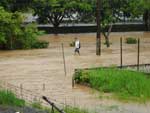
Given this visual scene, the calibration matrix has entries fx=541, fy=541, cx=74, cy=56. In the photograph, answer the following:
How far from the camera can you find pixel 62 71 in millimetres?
29094

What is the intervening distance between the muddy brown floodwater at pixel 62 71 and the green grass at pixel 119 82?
20.4 inches

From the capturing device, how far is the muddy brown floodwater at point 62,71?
64.2 feet

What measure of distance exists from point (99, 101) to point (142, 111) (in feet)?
7.69

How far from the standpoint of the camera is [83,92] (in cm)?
2220

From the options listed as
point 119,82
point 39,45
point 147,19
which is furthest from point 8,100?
point 147,19

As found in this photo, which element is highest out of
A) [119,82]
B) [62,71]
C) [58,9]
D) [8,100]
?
[8,100]

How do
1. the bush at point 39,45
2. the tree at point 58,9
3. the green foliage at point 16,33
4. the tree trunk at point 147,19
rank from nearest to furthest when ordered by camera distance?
the green foliage at point 16,33 < the bush at point 39,45 < the tree at point 58,9 < the tree trunk at point 147,19

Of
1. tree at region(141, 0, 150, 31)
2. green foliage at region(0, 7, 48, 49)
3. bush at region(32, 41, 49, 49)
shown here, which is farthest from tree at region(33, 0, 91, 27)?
green foliage at region(0, 7, 48, 49)

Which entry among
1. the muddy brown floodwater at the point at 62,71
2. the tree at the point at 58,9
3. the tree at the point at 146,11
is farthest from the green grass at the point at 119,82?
the tree at the point at 146,11

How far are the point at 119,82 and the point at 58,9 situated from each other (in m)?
41.9

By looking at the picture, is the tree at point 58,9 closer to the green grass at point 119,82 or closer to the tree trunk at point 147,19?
the tree trunk at point 147,19

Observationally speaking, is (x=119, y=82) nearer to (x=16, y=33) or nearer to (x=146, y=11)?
(x=16, y=33)

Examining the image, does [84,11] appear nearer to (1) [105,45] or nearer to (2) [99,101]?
(1) [105,45]

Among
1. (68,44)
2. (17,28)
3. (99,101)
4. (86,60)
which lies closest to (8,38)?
(17,28)
